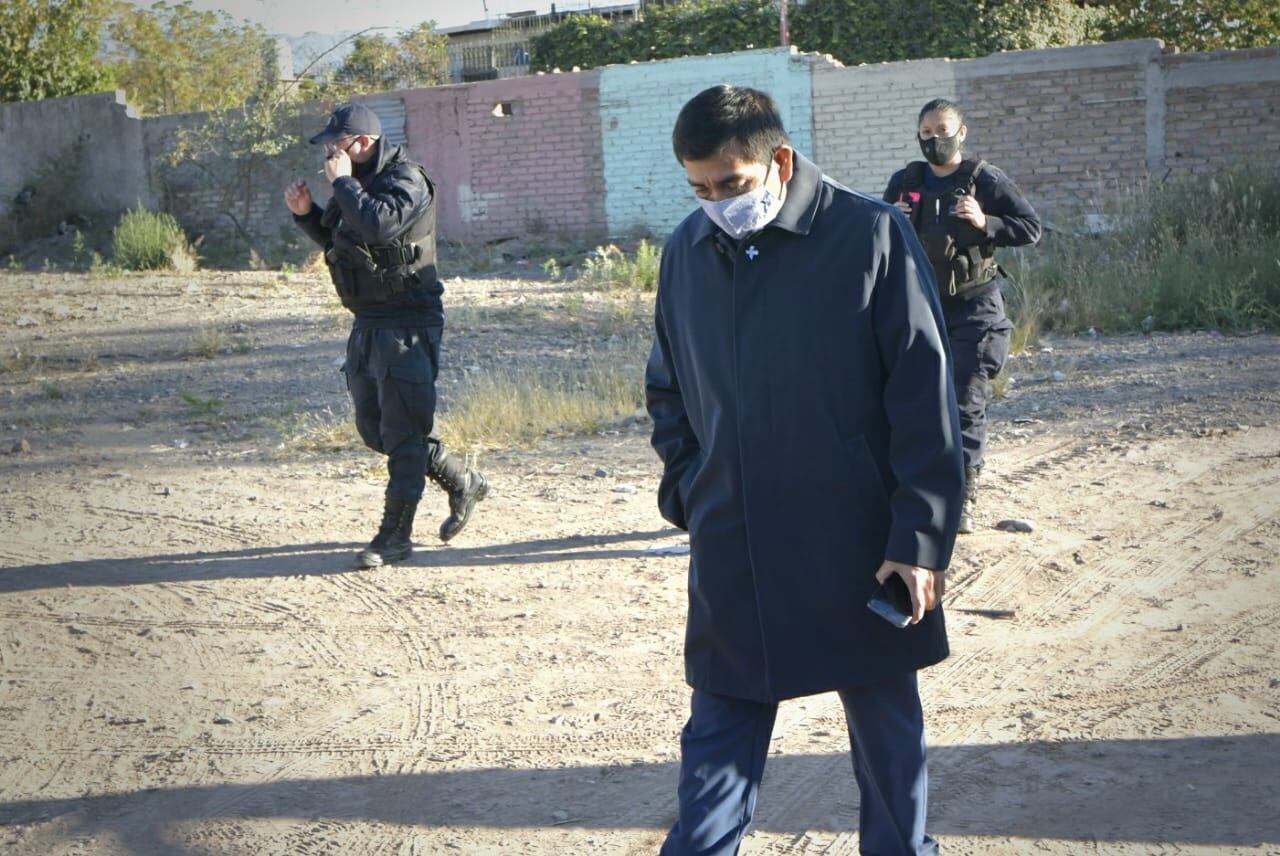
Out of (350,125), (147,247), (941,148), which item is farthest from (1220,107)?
(147,247)

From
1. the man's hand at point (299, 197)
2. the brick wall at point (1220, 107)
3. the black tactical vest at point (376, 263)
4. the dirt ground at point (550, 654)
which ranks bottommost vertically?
the dirt ground at point (550, 654)

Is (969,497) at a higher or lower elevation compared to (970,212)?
lower

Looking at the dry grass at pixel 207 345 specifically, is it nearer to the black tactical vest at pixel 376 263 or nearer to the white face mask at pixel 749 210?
the black tactical vest at pixel 376 263

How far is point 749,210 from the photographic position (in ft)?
7.97

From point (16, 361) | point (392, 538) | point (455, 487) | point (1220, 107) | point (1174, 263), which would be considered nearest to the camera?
point (392, 538)

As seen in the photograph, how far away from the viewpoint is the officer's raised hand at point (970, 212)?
17.9ft

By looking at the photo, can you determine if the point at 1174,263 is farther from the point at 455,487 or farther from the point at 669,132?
the point at 669,132

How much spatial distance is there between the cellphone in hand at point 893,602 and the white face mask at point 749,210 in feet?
2.37

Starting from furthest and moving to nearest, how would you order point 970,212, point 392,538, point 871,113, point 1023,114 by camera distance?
point 871,113 → point 1023,114 → point 392,538 → point 970,212

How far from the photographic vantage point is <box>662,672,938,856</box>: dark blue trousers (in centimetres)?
237

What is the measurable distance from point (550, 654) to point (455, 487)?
158 centimetres

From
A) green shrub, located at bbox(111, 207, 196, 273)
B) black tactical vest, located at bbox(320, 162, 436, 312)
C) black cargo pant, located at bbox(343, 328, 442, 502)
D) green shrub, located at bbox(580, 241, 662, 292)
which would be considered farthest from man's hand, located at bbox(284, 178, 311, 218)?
green shrub, located at bbox(111, 207, 196, 273)

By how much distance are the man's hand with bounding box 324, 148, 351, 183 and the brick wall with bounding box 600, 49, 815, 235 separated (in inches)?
524

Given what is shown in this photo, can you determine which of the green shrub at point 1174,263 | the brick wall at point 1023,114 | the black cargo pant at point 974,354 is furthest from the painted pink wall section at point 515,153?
the black cargo pant at point 974,354
